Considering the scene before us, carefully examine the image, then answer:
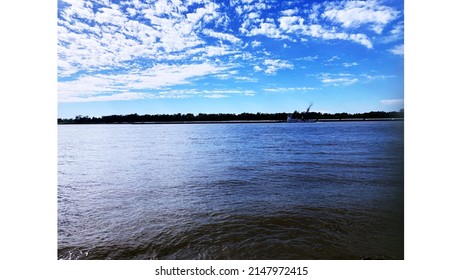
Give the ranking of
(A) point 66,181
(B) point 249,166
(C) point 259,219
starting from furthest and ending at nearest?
(B) point 249,166
(A) point 66,181
(C) point 259,219

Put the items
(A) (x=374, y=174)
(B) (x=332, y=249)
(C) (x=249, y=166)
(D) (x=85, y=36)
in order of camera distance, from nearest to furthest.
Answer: (B) (x=332, y=249), (D) (x=85, y=36), (A) (x=374, y=174), (C) (x=249, y=166)

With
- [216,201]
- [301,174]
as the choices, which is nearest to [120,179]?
[216,201]

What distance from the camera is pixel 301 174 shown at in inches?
321

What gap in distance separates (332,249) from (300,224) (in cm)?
74

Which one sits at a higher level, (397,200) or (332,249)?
(397,200)

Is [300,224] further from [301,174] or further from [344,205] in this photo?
[301,174]

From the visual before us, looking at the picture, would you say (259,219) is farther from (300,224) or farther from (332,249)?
(332,249)

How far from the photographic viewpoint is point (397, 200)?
16.6 ft

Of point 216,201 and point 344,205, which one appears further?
point 216,201

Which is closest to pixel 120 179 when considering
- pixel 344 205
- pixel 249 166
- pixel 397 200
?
pixel 249 166

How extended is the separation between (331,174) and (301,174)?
2.88 ft

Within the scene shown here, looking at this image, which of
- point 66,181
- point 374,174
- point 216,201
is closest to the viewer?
point 216,201
